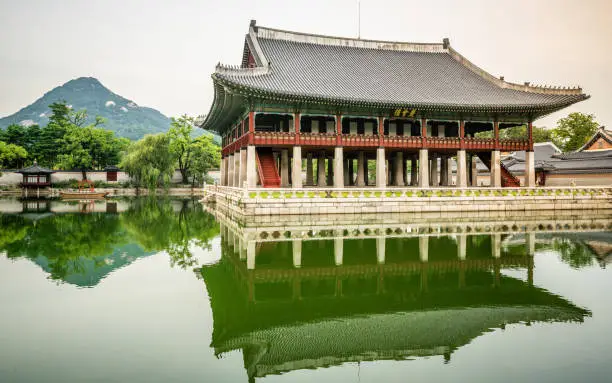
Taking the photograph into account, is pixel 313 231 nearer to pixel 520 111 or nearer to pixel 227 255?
pixel 227 255

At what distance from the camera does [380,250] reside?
17.6m

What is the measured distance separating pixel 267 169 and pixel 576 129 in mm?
54399

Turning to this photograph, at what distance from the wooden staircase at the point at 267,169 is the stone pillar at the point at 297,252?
41.9 feet

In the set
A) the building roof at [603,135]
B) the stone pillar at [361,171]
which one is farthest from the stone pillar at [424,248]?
the building roof at [603,135]

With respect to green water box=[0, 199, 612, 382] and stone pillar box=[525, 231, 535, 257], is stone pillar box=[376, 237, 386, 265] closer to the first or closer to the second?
green water box=[0, 199, 612, 382]

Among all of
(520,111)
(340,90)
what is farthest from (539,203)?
(340,90)

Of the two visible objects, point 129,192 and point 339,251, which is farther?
point 129,192

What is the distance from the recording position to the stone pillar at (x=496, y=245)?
16.9 meters

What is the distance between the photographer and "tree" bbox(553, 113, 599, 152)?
6450 centimetres

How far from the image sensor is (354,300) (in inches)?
434

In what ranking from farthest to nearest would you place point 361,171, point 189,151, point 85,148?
point 85,148, point 189,151, point 361,171

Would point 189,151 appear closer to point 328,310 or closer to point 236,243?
point 236,243

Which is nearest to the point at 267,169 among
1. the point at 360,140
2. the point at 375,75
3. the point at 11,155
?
the point at 360,140

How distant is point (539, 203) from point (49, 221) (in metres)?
34.8
